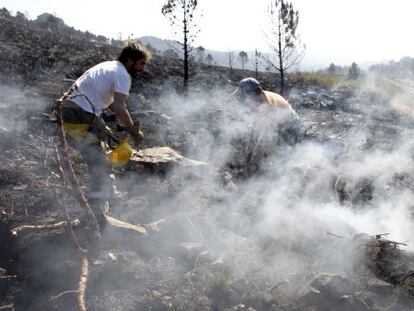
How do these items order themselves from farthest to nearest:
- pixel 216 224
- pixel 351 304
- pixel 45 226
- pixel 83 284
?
pixel 216 224
pixel 45 226
pixel 351 304
pixel 83 284

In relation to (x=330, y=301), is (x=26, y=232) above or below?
above

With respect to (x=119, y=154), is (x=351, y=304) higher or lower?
lower

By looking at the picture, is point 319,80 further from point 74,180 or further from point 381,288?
point 74,180

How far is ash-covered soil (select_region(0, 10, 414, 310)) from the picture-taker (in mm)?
3123

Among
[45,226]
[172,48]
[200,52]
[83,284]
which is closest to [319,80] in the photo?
[200,52]

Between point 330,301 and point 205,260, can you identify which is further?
point 205,260

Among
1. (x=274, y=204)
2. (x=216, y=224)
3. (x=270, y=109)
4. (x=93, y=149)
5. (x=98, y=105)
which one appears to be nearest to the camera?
(x=98, y=105)

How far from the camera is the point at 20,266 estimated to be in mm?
3260

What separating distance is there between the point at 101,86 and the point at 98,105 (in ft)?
0.64

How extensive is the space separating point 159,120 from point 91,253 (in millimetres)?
5184

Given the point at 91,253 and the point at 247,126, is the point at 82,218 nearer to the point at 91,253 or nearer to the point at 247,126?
the point at 91,253

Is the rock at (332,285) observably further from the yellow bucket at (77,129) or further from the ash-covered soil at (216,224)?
the yellow bucket at (77,129)

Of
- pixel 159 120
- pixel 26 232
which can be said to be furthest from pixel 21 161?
pixel 159 120

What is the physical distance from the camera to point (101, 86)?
3447mm
